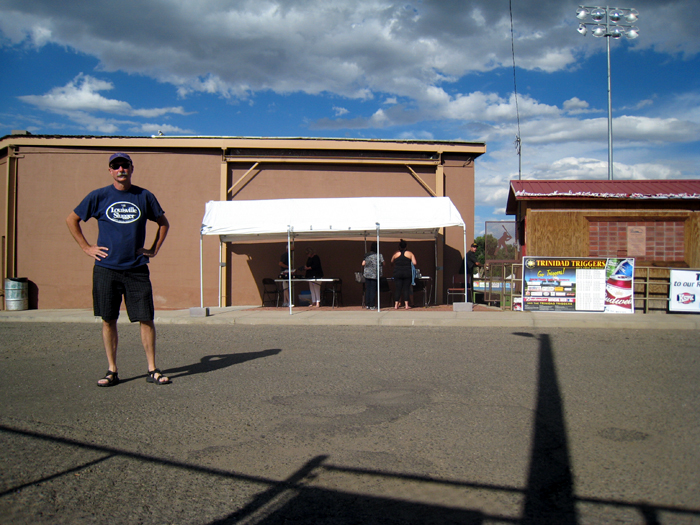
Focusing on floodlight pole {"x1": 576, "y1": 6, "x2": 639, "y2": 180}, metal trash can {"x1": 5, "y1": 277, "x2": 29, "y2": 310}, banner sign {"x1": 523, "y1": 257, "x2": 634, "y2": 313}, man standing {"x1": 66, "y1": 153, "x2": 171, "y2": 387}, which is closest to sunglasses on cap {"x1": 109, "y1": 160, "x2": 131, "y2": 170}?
man standing {"x1": 66, "y1": 153, "x2": 171, "y2": 387}

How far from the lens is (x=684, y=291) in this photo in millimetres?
11852

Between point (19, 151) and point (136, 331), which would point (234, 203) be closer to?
point (136, 331)

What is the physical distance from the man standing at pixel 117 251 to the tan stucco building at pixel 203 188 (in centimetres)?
1019

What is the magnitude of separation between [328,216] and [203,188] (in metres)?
4.76

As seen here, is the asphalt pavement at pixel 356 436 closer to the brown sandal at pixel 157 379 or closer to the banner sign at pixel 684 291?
the brown sandal at pixel 157 379

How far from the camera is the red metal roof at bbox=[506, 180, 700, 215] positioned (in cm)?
1323

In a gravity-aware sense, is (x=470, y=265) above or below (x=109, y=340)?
above

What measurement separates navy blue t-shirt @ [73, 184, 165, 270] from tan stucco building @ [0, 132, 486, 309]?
10.3m

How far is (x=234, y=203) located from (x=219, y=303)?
3.32 metres

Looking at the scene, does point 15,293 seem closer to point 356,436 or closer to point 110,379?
point 110,379

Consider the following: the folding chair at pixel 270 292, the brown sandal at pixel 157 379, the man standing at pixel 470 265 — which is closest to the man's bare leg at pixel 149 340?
the brown sandal at pixel 157 379

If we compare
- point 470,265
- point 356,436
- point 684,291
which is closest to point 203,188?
point 470,265

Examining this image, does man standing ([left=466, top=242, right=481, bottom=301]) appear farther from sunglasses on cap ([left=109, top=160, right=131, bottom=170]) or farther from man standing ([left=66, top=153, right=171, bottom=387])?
sunglasses on cap ([left=109, top=160, right=131, bottom=170])

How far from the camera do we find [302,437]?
12.6ft
